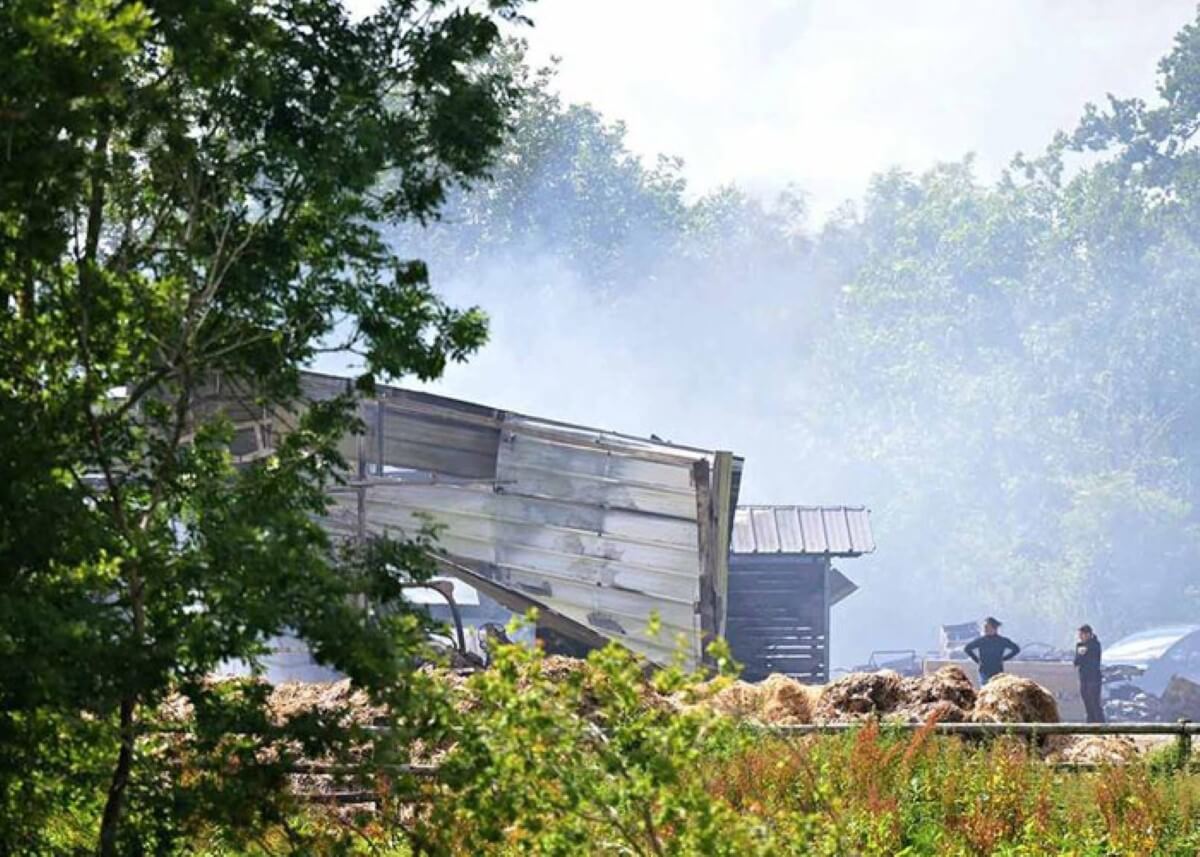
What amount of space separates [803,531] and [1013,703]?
19.8 m

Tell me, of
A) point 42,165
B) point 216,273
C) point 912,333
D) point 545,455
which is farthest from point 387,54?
point 912,333

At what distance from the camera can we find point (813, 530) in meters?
40.0

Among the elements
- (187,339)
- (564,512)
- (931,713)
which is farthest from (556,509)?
(187,339)

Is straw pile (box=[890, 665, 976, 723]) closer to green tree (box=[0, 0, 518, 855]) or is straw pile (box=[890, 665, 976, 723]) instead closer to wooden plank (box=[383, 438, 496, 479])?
wooden plank (box=[383, 438, 496, 479])

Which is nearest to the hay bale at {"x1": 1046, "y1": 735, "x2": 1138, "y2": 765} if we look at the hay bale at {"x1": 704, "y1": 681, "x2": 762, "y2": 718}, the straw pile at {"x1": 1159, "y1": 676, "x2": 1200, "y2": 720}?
the hay bale at {"x1": 704, "y1": 681, "x2": 762, "y2": 718}

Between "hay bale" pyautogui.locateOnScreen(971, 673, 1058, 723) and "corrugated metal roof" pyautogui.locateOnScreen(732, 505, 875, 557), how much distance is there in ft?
60.5

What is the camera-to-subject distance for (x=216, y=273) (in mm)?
11734

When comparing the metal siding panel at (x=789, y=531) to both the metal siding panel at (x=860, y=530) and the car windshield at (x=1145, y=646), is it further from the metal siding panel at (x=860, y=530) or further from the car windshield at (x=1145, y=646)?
the car windshield at (x=1145, y=646)

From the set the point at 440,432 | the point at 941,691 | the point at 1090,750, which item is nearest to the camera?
the point at 1090,750

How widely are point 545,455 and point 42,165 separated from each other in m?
17.5

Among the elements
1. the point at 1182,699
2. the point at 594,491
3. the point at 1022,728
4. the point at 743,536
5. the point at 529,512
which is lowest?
the point at 1022,728

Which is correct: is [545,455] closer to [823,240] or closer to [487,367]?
[487,367]

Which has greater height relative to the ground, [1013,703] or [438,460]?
[438,460]

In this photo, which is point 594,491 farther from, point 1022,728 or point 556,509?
point 1022,728
